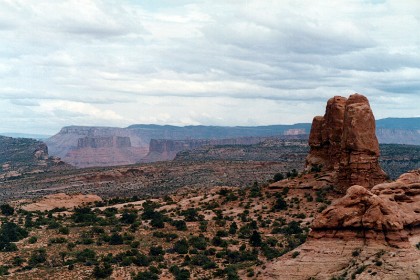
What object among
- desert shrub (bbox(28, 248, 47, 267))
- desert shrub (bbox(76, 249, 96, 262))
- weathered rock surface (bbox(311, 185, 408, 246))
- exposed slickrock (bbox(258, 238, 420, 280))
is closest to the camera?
exposed slickrock (bbox(258, 238, 420, 280))

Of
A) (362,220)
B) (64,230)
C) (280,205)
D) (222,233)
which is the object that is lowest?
(222,233)

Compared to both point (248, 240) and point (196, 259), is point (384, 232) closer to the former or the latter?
point (196, 259)

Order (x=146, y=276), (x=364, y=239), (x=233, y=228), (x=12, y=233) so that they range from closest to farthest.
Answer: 1. (x=364, y=239)
2. (x=146, y=276)
3. (x=12, y=233)
4. (x=233, y=228)

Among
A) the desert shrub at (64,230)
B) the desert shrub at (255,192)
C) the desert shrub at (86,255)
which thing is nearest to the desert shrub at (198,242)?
the desert shrub at (86,255)

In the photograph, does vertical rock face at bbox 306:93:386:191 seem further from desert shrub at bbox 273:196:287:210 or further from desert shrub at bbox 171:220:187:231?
desert shrub at bbox 171:220:187:231


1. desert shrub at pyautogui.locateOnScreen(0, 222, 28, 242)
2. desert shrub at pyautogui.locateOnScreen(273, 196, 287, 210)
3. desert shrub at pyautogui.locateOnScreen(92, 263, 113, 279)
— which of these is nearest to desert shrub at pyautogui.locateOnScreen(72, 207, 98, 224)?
desert shrub at pyautogui.locateOnScreen(0, 222, 28, 242)

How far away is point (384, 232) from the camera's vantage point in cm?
3591

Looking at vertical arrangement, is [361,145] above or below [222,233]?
above

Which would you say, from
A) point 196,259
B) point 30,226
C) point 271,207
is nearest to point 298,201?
point 271,207

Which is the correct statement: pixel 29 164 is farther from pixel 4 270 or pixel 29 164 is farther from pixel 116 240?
pixel 4 270

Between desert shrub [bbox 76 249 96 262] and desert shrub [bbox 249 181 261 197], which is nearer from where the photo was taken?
desert shrub [bbox 76 249 96 262]


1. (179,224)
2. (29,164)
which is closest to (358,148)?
(179,224)

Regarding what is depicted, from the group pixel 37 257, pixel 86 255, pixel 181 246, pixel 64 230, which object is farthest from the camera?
pixel 64 230

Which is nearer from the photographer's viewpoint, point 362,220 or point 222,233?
point 362,220
